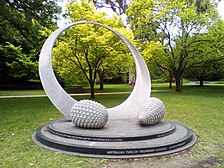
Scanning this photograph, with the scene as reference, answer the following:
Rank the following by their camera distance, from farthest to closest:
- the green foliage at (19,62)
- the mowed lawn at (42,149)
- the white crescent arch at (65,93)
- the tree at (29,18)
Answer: the green foliage at (19,62) → the tree at (29,18) → the white crescent arch at (65,93) → the mowed lawn at (42,149)

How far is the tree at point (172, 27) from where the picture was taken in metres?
17.5

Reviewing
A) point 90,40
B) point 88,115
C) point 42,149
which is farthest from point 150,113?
point 90,40

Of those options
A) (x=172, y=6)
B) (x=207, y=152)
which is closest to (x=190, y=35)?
(x=172, y=6)

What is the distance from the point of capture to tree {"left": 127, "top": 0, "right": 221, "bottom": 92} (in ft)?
57.6

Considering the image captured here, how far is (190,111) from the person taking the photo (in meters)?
10.6

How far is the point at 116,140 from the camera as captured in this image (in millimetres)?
5484

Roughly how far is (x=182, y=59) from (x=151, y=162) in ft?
52.9

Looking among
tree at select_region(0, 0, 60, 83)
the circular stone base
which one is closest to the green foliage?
tree at select_region(0, 0, 60, 83)

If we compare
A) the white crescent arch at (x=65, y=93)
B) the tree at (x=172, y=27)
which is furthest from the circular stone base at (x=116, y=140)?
the tree at (x=172, y=27)

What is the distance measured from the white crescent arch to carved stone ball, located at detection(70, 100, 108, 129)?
104 cm

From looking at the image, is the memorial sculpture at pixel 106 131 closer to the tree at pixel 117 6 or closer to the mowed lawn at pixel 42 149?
the mowed lawn at pixel 42 149

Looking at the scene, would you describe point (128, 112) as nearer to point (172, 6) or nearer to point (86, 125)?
point (86, 125)

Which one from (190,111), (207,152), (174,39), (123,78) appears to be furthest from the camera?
(123,78)

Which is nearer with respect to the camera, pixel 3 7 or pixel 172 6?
pixel 3 7
